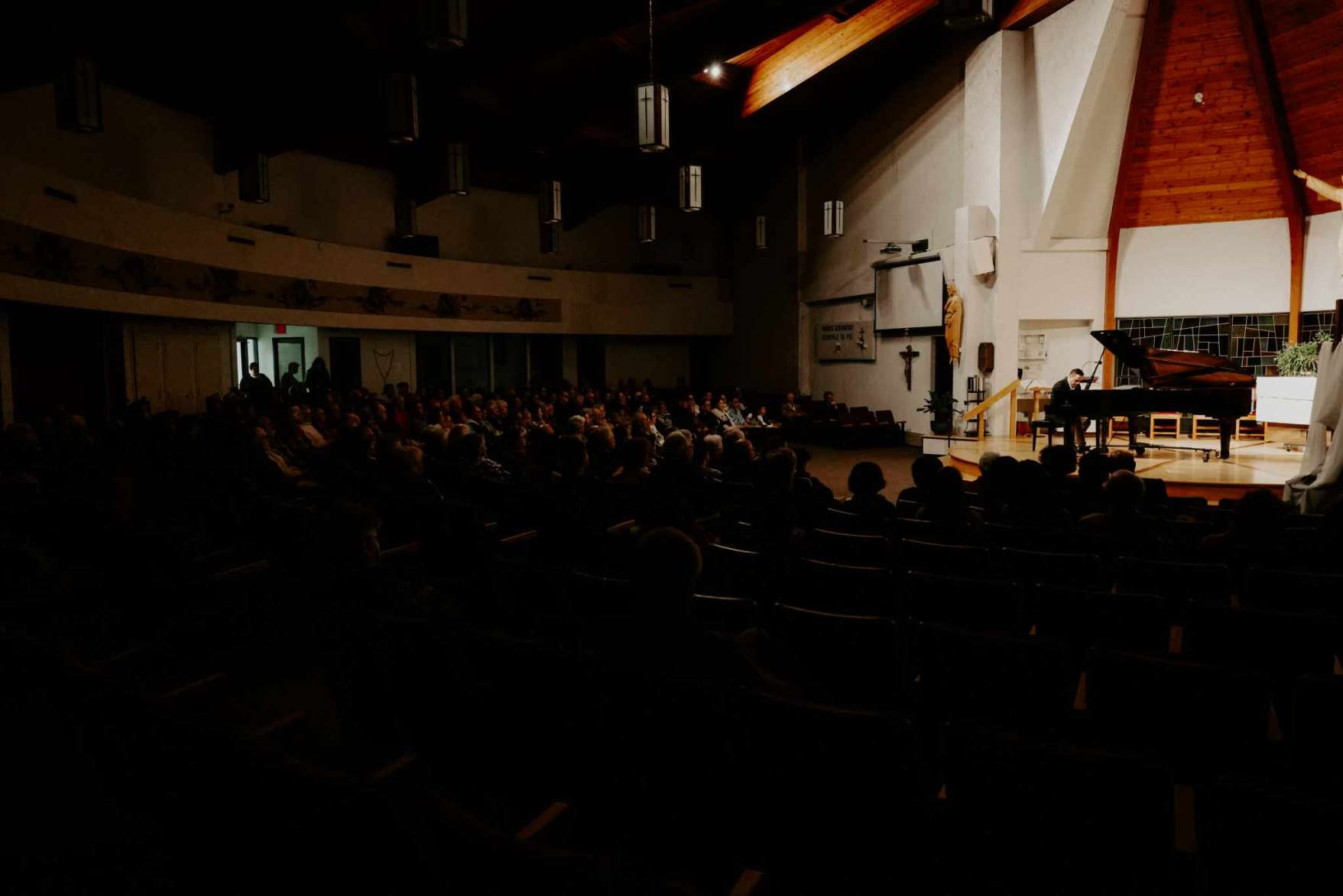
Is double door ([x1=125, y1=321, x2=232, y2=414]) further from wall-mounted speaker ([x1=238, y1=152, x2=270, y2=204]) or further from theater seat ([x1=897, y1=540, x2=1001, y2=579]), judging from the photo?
theater seat ([x1=897, y1=540, x2=1001, y2=579])

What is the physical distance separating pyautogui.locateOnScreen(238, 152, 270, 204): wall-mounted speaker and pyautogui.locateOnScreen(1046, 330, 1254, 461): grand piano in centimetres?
994

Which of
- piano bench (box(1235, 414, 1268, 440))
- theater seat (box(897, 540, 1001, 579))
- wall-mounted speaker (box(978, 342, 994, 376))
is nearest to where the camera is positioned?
theater seat (box(897, 540, 1001, 579))

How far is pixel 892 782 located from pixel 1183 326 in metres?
13.9

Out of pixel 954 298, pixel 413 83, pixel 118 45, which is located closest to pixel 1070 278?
pixel 954 298

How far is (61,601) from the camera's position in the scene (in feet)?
11.4

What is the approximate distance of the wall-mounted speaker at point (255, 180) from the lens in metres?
10.3

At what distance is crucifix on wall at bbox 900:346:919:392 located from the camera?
1511 cm

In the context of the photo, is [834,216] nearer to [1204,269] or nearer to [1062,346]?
[1062,346]

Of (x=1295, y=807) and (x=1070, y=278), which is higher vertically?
(x=1070, y=278)

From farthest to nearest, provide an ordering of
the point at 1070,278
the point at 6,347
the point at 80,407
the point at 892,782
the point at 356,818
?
the point at 1070,278 < the point at 80,407 < the point at 6,347 < the point at 892,782 < the point at 356,818

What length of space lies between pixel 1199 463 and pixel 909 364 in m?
6.56

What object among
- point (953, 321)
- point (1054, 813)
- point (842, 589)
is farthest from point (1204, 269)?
point (1054, 813)

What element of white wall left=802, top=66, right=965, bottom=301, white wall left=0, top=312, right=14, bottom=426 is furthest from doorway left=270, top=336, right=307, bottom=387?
white wall left=802, top=66, right=965, bottom=301

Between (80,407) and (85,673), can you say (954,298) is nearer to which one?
(80,407)
